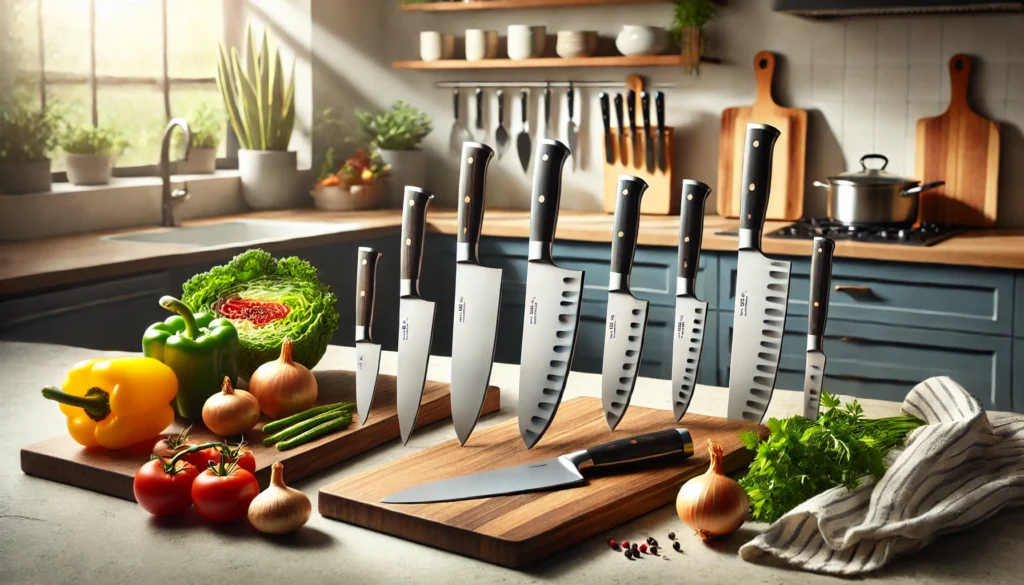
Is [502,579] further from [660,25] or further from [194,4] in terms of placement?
[194,4]

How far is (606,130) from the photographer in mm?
3887

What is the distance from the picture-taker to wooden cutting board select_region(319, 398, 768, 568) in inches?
42.0

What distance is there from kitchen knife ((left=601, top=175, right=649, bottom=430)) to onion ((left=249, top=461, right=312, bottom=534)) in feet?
1.41

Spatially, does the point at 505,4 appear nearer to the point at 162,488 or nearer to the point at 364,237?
the point at 364,237

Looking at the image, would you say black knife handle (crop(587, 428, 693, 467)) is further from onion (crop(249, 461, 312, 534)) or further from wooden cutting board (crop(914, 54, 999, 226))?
wooden cutting board (crop(914, 54, 999, 226))

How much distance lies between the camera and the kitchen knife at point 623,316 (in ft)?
4.35

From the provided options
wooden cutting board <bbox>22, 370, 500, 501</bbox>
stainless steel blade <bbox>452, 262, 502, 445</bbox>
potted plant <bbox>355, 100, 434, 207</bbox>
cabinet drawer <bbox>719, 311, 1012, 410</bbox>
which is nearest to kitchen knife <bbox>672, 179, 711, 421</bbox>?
stainless steel blade <bbox>452, 262, 502, 445</bbox>

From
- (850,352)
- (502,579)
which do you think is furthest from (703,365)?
(502,579)

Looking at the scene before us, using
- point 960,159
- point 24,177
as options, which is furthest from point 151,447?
point 960,159

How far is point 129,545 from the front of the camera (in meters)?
1.09

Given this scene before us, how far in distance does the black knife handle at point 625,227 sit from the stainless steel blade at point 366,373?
311mm

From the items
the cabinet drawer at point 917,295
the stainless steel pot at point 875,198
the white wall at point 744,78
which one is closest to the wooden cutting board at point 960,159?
the white wall at point 744,78

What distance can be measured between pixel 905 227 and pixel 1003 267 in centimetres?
47

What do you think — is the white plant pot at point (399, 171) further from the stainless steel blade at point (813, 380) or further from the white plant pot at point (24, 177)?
the stainless steel blade at point (813, 380)
